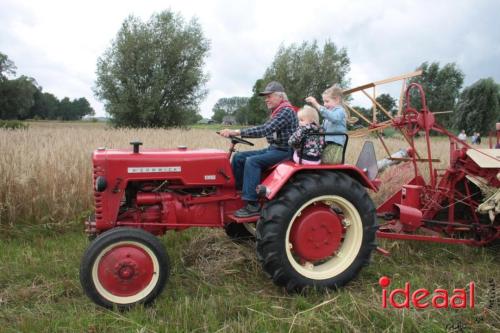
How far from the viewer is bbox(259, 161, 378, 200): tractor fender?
10.3ft

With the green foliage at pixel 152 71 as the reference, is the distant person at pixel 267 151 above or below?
below

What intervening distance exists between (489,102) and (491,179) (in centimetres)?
4799

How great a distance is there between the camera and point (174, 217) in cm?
339

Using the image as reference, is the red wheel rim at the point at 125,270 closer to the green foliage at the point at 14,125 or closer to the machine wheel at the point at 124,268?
the machine wheel at the point at 124,268

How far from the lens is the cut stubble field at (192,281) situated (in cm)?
265

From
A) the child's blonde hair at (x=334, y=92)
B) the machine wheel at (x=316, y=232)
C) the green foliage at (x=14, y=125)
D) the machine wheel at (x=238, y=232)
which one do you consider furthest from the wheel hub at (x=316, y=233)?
the green foliage at (x=14, y=125)

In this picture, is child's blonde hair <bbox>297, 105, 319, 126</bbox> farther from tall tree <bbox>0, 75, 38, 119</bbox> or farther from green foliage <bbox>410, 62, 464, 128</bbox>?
tall tree <bbox>0, 75, 38, 119</bbox>

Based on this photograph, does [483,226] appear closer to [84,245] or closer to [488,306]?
[488,306]

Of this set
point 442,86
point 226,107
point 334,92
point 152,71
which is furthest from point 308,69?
point 226,107

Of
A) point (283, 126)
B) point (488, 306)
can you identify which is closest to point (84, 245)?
point (283, 126)

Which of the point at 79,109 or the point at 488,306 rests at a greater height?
the point at 79,109

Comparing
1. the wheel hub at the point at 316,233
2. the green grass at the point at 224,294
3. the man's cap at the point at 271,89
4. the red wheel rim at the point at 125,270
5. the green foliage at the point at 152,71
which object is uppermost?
the green foliage at the point at 152,71

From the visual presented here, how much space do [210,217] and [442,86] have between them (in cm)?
5153

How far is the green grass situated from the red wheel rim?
163 mm
